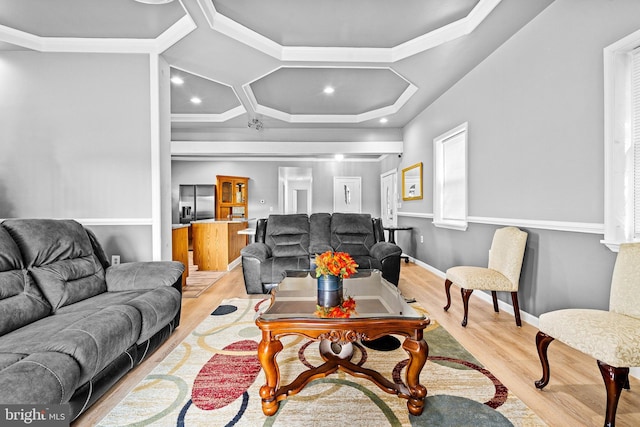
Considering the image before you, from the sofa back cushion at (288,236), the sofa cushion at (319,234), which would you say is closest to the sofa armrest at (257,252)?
the sofa back cushion at (288,236)

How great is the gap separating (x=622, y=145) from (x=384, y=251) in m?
2.20

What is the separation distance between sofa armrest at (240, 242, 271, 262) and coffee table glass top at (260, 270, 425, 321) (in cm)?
99

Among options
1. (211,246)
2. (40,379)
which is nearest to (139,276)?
(40,379)

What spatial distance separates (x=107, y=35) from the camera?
3078 mm

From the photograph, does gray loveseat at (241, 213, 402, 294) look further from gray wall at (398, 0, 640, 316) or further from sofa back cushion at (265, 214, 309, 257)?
gray wall at (398, 0, 640, 316)

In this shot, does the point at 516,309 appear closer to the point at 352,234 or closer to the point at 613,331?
the point at 613,331

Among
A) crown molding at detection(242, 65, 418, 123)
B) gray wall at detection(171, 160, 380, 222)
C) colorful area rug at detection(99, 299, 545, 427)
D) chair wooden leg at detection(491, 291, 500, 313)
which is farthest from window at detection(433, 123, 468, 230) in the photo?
gray wall at detection(171, 160, 380, 222)

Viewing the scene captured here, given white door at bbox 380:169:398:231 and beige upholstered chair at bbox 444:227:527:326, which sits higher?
white door at bbox 380:169:398:231

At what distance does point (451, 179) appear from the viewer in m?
4.29

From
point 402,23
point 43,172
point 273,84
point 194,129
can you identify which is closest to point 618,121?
point 402,23

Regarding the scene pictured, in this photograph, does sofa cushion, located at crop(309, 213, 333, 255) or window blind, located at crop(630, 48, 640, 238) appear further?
sofa cushion, located at crop(309, 213, 333, 255)

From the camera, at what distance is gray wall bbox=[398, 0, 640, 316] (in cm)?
208

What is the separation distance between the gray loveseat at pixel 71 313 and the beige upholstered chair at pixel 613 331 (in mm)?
2283

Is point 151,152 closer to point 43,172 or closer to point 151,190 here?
point 151,190
